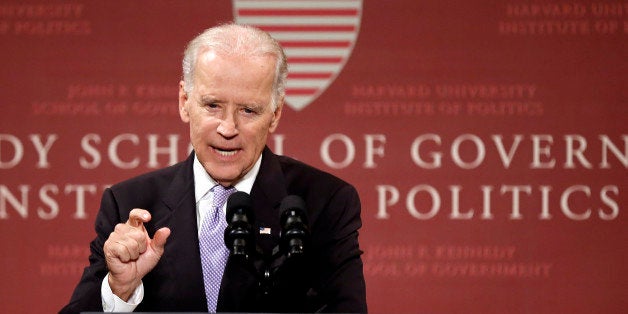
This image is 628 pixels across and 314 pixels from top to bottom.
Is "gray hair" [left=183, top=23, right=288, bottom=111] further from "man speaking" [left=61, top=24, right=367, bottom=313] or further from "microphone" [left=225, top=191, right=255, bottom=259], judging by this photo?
"microphone" [left=225, top=191, right=255, bottom=259]

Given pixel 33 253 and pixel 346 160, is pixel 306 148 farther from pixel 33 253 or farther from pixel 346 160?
pixel 33 253

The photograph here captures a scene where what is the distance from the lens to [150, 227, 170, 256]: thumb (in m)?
1.45

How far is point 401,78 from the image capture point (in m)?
3.14

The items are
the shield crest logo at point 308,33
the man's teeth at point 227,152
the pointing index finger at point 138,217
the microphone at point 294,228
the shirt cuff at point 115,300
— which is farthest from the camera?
the shield crest logo at point 308,33

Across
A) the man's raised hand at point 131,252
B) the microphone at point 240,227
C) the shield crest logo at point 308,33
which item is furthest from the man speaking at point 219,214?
the shield crest logo at point 308,33

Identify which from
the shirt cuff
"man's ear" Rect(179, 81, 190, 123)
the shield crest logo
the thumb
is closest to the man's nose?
"man's ear" Rect(179, 81, 190, 123)

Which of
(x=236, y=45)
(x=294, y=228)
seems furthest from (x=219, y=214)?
(x=294, y=228)

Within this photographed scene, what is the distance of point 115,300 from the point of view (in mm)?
1508

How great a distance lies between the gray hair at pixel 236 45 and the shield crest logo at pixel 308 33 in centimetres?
151

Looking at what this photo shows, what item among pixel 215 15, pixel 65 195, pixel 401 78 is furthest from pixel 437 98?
pixel 65 195

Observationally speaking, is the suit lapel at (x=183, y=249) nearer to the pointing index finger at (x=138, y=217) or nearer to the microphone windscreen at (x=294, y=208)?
the pointing index finger at (x=138, y=217)

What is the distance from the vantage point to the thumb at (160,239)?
145 centimetres

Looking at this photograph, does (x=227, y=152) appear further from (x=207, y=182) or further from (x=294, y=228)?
(x=294, y=228)

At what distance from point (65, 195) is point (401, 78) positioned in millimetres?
1410
